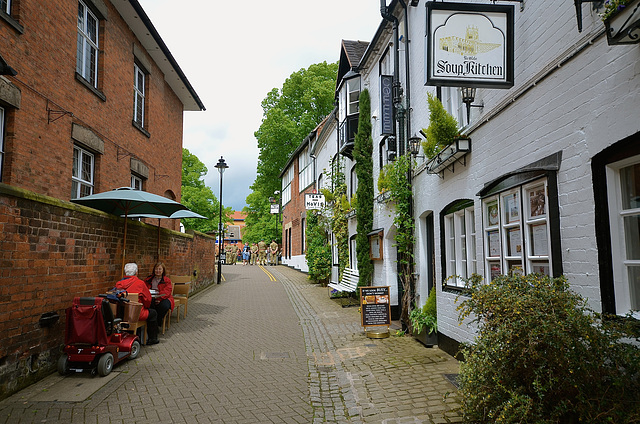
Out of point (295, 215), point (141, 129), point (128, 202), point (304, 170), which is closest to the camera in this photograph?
point (128, 202)

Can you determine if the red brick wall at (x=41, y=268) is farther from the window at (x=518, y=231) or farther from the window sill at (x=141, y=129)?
the window at (x=518, y=231)

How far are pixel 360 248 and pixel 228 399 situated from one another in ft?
26.9

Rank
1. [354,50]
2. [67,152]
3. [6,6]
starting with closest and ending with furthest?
[6,6]
[67,152]
[354,50]

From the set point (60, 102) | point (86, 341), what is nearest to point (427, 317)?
point (86, 341)

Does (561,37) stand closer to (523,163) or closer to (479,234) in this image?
(523,163)

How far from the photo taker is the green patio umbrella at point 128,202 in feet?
26.9

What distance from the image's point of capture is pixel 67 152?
9.14 metres

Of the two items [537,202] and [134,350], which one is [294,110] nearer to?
[134,350]

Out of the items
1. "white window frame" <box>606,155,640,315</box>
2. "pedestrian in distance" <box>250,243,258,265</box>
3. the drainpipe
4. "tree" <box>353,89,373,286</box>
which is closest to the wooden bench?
"tree" <box>353,89,373,286</box>

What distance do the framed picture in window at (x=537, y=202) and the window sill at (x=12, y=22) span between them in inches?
319

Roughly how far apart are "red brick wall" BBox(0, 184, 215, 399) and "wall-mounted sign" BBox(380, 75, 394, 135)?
5809 mm

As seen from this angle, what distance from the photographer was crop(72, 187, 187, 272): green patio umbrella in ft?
26.9

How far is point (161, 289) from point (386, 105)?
619 centimetres

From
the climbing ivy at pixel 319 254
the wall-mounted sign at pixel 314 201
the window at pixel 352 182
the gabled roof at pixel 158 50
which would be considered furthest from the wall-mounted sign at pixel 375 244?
the gabled roof at pixel 158 50
